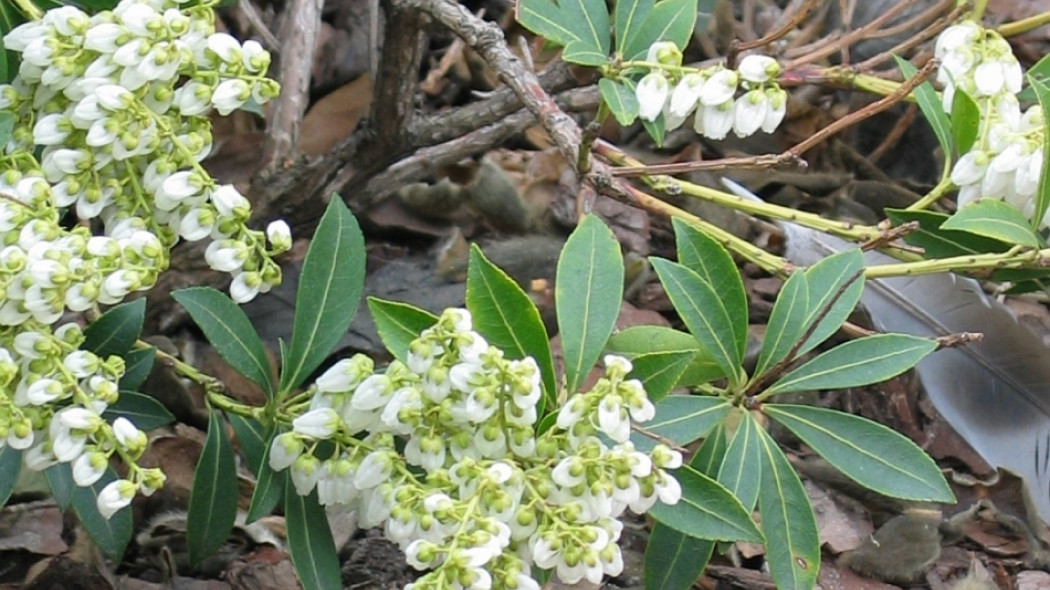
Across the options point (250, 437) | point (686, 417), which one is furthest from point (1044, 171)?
point (250, 437)

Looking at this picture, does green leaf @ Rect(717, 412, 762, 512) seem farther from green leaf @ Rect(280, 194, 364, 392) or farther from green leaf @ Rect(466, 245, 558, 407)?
green leaf @ Rect(280, 194, 364, 392)

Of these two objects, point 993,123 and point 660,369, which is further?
point 993,123

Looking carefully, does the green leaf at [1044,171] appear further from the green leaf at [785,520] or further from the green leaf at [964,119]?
the green leaf at [785,520]

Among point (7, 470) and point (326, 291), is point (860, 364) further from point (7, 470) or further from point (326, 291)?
point (7, 470)

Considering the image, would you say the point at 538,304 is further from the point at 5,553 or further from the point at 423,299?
the point at 5,553

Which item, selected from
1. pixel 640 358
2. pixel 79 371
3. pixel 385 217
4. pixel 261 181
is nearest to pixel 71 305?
pixel 79 371

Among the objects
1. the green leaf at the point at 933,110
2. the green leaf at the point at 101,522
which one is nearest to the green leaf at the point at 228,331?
the green leaf at the point at 101,522

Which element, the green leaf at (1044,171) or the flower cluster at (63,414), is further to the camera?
the green leaf at (1044,171)
